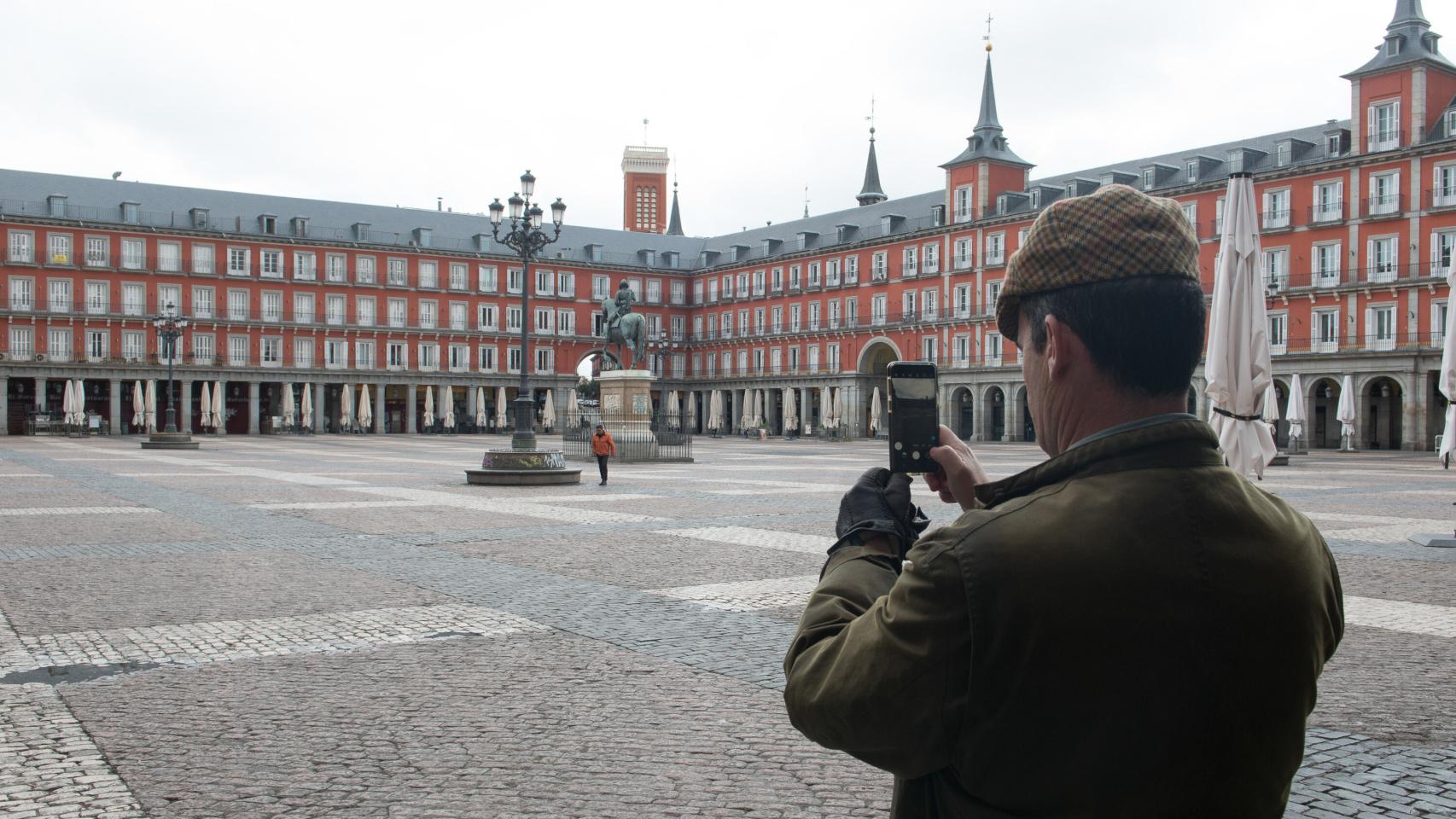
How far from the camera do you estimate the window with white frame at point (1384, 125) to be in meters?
44.8

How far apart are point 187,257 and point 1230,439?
65721mm

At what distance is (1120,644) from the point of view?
5.19ft

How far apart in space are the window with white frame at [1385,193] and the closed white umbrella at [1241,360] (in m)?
39.6

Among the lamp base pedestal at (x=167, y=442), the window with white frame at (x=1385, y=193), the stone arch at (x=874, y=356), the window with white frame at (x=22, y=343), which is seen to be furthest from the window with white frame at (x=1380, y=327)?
the window with white frame at (x=22, y=343)

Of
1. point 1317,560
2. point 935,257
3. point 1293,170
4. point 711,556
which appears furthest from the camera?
point 935,257

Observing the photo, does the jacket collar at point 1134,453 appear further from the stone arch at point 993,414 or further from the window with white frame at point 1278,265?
the stone arch at point 993,414

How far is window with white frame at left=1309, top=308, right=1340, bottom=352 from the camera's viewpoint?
46.6 m

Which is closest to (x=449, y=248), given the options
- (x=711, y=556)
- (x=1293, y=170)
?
(x=1293, y=170)

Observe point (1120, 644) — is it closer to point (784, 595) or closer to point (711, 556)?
point (784, 595)

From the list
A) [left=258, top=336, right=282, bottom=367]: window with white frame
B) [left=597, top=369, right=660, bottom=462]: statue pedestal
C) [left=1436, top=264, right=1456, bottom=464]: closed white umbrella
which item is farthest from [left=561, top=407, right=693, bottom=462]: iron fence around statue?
[left=258, top=336, right=282, bottom=367]: window with white frame

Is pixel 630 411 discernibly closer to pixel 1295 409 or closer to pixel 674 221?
pixel 1295 409

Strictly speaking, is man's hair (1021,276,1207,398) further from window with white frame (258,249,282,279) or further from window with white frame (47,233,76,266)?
window with white frame (258,249,282,279)

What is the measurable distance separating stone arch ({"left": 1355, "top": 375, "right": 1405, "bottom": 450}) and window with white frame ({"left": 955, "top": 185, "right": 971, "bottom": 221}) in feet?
72.4

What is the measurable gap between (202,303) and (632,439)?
45.6 meters
